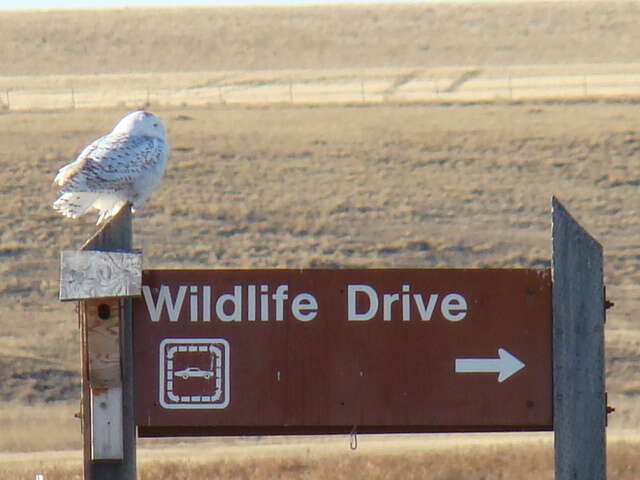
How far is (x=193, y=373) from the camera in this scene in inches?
167

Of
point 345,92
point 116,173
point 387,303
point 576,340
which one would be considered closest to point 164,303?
point 387,303

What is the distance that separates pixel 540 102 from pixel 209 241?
12.6 meters

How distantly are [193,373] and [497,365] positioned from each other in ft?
2.63

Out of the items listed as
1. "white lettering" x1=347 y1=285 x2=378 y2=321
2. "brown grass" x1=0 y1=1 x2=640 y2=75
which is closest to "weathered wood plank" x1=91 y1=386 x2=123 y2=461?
"white lettering" x1=347 y1=285 x2=378 y2=321

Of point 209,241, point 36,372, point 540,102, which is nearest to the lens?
point 36,372

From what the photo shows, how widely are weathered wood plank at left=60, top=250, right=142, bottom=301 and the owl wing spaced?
3.15 metres

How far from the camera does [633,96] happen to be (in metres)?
37.2

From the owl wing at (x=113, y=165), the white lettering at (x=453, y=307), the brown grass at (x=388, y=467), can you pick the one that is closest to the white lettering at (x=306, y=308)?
the white lettering at (x=453, y=307)

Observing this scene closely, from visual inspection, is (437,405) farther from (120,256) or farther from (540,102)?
(540,102)

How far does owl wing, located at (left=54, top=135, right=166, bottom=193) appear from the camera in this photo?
734cm

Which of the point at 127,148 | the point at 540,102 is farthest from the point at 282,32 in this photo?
the point at 127,148

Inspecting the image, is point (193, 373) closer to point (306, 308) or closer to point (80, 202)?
point (306, 308)

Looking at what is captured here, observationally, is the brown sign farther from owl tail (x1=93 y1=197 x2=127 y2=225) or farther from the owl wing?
owl tail (x1=93 y1=197 x2=127 y2=225)

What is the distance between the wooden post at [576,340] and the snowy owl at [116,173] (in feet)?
10.6
